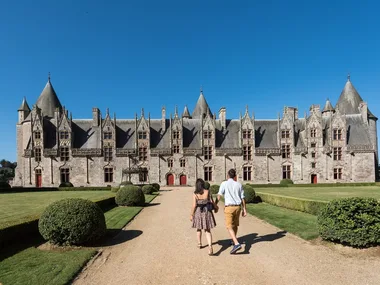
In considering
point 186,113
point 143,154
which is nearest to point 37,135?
point 143,154

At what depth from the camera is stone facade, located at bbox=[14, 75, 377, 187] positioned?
1672 inches

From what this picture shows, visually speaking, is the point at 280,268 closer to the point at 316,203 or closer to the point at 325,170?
the point at 316,203

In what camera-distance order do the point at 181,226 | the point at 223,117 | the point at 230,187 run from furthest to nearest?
the point at 223,117 → the point at 181,226 → the point at 230,187

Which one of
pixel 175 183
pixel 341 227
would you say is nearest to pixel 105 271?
pixel 341 227

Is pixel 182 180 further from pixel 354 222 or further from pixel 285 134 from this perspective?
pixel 354 222

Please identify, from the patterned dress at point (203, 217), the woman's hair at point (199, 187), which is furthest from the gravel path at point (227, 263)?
the woman's hair at point (199, 187)

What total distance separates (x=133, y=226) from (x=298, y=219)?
24.4 feet

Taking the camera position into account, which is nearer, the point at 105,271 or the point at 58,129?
the point at 105,271

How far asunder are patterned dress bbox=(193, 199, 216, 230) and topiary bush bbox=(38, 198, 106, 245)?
3340 millimetres

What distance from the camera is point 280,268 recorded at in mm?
7000

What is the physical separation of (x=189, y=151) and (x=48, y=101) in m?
23.9

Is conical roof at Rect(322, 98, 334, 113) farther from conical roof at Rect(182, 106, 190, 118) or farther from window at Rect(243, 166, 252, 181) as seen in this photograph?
conical roof at Rect(182, 106, 190, 118)

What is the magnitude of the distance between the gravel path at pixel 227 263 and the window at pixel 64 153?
3555cm

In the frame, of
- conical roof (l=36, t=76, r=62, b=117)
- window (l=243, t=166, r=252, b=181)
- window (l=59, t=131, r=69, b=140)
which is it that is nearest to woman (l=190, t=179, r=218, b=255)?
window (l=243, t=166, r=252, b=181)
